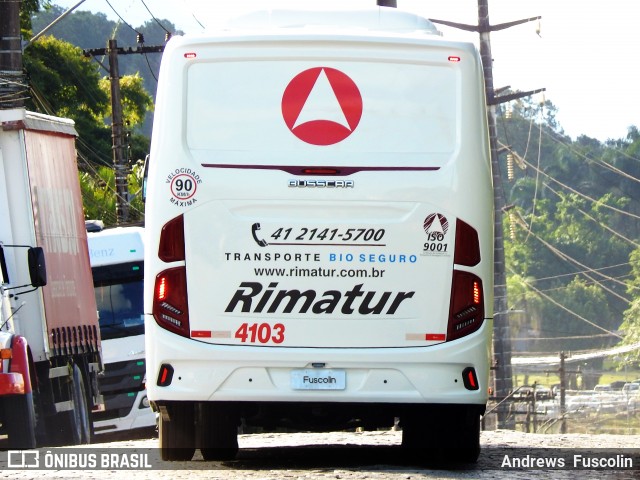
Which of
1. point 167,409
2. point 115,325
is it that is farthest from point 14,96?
point 167,409

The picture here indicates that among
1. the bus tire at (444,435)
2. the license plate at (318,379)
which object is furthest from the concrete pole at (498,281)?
the license plate at (318,379)

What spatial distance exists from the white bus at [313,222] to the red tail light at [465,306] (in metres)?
0.01

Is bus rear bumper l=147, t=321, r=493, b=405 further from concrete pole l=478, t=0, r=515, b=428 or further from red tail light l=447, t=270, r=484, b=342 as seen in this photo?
concrete pole l=478, t=0, r=515, b=428

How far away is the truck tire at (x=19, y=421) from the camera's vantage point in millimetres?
15797

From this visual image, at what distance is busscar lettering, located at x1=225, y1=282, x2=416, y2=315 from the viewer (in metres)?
10.6

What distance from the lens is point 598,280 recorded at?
156 m

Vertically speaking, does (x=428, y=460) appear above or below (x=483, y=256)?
below

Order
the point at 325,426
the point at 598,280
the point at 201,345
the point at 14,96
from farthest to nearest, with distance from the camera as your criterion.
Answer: the point at 598,280 → the point at 14,96 → the point at 325,426 → the point at 201,345

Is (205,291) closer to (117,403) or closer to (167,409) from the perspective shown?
(167,409)

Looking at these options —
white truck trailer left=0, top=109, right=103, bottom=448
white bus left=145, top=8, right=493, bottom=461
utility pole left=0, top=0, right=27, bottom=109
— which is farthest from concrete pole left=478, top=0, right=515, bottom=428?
white bus left=145, top=8, right=493, bottom=461

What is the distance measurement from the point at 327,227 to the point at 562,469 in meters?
2.40

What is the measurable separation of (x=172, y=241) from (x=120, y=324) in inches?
583

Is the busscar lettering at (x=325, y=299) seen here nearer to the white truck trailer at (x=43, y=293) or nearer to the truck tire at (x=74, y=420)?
the white truck trailer at (x=43, y=293)

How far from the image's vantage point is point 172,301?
10586 millimetres
